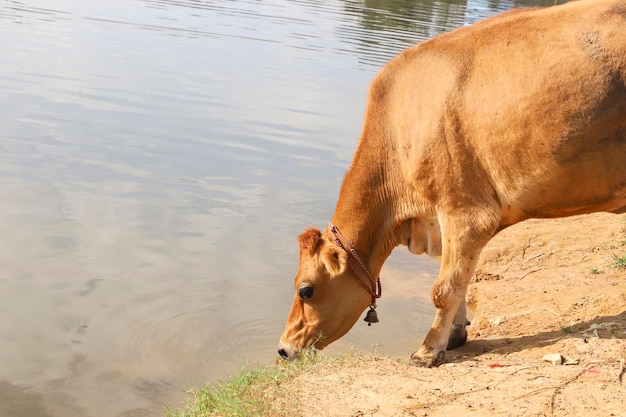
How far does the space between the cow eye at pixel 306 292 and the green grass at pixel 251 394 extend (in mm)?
457

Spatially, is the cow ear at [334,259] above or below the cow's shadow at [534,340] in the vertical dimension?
above

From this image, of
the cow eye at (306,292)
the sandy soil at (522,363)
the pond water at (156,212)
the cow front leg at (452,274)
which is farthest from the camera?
the pond water at (156,212)

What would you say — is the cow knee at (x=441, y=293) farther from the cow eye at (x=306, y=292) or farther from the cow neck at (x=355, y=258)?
the cow eye at (x=306, y=292)

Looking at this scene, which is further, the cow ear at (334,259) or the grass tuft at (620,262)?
the grass tuft at (620,262)

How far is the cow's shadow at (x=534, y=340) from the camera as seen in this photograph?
6254 millimetres

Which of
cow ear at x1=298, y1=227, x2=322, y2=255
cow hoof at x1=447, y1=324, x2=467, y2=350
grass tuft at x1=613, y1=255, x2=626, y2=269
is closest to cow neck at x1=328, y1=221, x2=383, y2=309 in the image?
cow ear at x1=298, y1=227, x2=322, y2=255

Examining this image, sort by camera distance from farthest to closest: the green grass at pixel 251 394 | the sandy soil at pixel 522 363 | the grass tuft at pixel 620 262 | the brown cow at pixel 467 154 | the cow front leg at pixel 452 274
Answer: the grass tuft at pixel 620 262 → the cow front leg at pixel 452 274 → the brown cow at pixel 467 154 → the green grass at pixel 251 394 → the sandy soil at pixel 522 363

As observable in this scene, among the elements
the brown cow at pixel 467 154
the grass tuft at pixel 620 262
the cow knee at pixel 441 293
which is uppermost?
the brown cow at pixel 467 154

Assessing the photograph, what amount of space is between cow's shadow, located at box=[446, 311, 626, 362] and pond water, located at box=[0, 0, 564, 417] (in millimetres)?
1044

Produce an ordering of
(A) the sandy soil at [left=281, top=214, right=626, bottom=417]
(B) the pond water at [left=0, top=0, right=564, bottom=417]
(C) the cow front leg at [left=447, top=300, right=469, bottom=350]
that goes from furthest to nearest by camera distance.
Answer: (B) the pond water at [left=0, top=0, right=564, bottom=417]
(C) the cow front leg at [left=447, top=300, right=469, bottom=350]
(A) the sandy soil at [left=281, top=214, right=626, bottom=417]

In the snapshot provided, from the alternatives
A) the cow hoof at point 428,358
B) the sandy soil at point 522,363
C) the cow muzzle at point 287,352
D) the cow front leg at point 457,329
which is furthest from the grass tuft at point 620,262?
the cow muzzle at point 287,352

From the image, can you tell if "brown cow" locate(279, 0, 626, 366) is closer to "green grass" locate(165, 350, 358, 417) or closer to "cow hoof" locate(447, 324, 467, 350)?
"cow hoof" locate(447, 324, 467, 350)

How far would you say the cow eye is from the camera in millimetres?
6562

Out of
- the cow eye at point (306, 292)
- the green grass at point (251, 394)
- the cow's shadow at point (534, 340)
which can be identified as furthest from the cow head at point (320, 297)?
the cow's shadow at point (534, 340)
